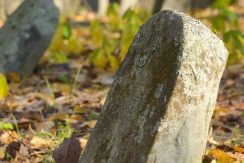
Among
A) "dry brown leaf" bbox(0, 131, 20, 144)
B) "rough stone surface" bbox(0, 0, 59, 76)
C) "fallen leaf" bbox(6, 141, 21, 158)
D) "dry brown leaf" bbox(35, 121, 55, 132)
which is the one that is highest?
"rough stone surface" bbox(0, 0, 59, 76)

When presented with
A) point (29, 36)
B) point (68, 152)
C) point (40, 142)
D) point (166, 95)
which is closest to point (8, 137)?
point (40, 142)

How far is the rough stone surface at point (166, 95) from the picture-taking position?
1856mm

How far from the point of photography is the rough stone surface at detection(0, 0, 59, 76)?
486 centimetres

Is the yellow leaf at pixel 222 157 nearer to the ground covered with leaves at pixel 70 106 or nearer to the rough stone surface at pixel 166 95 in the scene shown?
the ground covered with leaves at pixel 70 106

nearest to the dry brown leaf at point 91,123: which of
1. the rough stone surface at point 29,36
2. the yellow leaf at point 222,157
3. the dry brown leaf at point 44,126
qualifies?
the dry brown leaf at point 44,126

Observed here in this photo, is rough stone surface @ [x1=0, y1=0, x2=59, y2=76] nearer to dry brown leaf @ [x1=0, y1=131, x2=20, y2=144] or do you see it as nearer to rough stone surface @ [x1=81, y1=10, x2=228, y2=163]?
dry brown leaf @ [x1=0, y1=131, x2=20, y2=144]

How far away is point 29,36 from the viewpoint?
4902 millimetres

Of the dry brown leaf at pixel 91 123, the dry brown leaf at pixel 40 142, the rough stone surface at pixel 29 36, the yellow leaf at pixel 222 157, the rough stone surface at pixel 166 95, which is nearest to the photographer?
the rough stone surface at pixel 166 95

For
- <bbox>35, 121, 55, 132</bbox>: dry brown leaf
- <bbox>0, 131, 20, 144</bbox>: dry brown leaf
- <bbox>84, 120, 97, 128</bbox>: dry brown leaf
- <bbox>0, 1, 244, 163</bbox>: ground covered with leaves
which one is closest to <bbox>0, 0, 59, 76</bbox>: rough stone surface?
<bbox>0, 1, 244, 163</bbox>: ground covered with leaves

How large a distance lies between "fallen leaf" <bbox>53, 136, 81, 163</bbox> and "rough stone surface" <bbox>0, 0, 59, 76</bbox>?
2.65 metres

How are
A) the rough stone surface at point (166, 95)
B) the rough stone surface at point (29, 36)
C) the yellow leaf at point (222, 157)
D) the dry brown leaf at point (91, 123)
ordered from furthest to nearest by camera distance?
the rough stone surface at point (29, 36)
the dry brown leaf at point (91, 123)
the yellow leaf at point (222, 157)
the rough stone surface at point (166, 95)

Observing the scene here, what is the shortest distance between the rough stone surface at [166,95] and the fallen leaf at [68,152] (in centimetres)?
28

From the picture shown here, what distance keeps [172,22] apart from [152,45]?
10 centimetres

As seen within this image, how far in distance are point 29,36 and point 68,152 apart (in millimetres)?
2757
